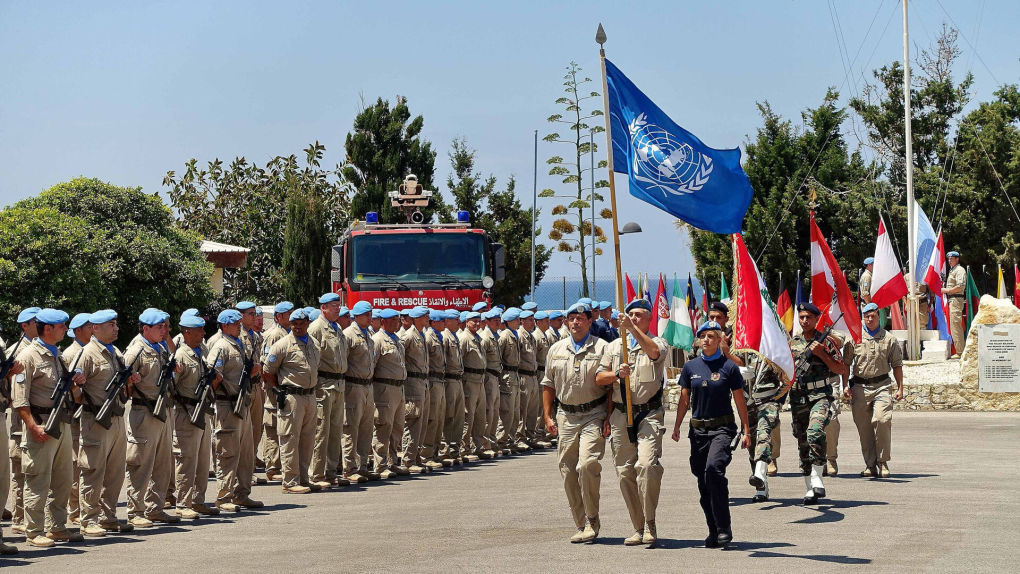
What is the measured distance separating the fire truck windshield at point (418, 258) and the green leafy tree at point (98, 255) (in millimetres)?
13171

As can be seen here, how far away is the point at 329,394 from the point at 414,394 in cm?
204

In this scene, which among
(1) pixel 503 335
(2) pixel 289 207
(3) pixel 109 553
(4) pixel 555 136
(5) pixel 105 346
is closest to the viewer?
(3) pixel 109 553

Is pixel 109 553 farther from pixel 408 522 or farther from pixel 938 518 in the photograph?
pixel 938 518

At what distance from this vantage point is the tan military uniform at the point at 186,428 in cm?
1230

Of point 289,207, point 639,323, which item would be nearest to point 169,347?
point 639,323

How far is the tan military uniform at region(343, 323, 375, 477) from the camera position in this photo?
1521 cm

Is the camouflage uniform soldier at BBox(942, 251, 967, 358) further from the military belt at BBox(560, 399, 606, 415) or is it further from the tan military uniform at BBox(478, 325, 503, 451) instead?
the military belt at BBox(560, 399, 606, 415)

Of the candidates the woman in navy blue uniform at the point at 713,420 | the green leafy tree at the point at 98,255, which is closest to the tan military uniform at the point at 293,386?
the woman in navy blue uniform at the point at 713,420

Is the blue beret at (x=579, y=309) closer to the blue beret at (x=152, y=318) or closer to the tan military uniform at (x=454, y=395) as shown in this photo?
the blue beret at (x=152, y=318)

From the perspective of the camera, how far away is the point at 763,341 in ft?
41.1

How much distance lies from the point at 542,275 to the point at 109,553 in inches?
1613

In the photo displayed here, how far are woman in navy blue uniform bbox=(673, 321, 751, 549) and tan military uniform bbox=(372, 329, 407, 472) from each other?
18.7 ft

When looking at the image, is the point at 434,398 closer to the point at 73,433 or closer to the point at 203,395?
the point at 203,395

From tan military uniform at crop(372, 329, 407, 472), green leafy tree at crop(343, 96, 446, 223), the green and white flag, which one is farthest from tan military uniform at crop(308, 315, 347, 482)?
green leafy tree at crop(343, 96, 446, 223)
